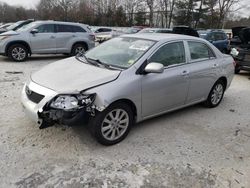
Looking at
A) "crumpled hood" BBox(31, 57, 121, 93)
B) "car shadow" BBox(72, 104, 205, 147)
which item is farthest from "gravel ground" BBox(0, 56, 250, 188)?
"crumpled hood" BBox(31, 57, 121, 93)

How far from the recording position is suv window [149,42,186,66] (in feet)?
13.3

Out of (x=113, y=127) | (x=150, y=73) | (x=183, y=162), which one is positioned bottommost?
(x=183, y=162)

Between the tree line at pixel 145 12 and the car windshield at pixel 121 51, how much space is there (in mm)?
41288

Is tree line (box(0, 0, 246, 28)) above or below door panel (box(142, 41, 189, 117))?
above

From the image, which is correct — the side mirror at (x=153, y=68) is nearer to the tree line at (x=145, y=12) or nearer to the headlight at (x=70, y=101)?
the headlight at (x=70, y=101)

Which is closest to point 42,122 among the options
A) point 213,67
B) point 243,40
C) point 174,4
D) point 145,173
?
point 145,173

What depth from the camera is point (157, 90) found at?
3.97 meters

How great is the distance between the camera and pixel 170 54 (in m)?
4.28

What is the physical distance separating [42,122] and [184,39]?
2.81 meters

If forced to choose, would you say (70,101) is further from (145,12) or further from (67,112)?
(145,12)

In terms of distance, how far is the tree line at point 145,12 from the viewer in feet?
148

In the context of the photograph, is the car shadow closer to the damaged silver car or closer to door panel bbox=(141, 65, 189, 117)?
the damaged silver car

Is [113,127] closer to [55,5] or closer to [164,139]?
[164,139]

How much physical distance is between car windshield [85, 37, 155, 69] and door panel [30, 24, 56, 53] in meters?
6.35
